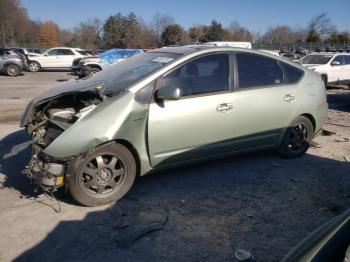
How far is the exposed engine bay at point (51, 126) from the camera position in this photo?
3920mm

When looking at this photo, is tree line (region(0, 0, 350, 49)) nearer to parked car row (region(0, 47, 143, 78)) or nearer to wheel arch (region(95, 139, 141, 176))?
parked car row (region(0, 47, 143, 78))

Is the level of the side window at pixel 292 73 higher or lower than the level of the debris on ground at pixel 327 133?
higher

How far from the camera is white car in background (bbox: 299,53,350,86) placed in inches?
631

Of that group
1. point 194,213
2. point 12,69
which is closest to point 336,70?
point 194,213

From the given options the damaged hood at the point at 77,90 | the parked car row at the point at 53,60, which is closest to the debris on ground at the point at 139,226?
the damaged hood at the point at 77,90

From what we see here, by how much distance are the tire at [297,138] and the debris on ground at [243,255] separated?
2.56 meters

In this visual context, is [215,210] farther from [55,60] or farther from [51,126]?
[55,60]

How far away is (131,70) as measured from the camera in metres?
4.82

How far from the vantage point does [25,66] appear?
958 inches

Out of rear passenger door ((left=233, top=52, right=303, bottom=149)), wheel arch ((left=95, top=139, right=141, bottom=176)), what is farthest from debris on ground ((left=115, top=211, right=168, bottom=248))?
rear passenger door ((left=233, top=52, right=303, bottom=149))

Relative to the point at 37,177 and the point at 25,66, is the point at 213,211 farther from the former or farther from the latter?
the point at 25,66

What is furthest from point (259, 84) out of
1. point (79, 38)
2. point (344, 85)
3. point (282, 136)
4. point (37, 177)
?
point (79, 38)

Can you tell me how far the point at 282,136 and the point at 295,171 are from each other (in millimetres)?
523

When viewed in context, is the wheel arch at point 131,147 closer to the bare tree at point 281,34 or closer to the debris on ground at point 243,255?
the debris on ground at point 243,255
